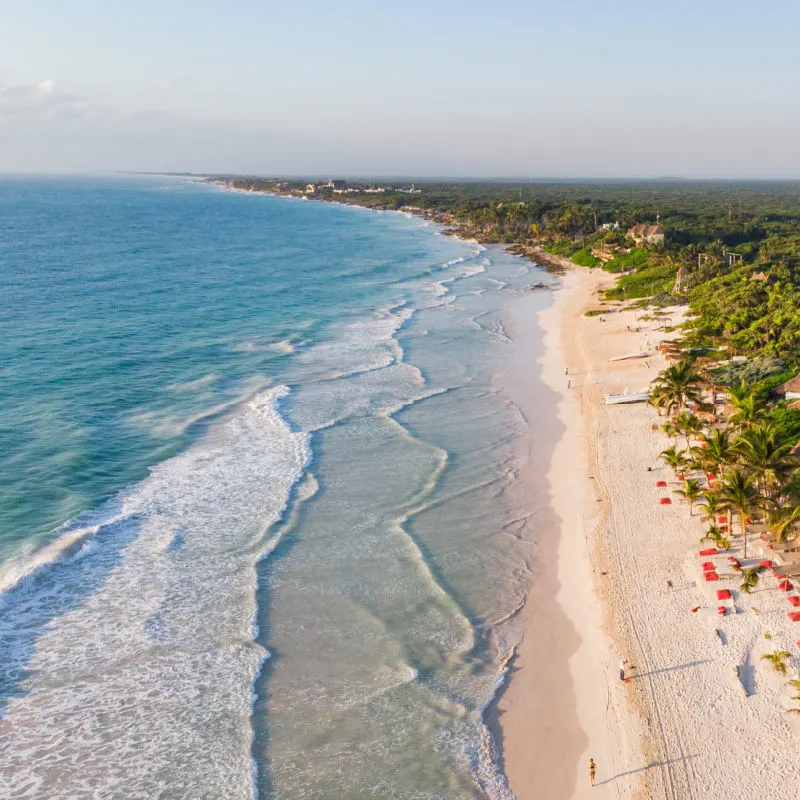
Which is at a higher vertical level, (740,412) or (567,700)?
(740,412)

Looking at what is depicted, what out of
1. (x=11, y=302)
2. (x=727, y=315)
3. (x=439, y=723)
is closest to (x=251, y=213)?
(x=11, y=302)

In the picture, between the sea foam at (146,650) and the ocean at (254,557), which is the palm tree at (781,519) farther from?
the sea foam at (146,650)

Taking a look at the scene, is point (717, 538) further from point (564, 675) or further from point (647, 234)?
point (647, 234)

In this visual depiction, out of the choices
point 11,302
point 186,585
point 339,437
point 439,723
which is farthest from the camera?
point 11,302

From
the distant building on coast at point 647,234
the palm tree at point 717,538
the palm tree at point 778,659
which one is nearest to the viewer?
the palm tree at point 778,659

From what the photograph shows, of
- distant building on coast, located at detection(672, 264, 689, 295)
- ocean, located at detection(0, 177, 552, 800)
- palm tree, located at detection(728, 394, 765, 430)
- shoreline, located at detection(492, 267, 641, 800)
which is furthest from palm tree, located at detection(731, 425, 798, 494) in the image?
distant building on coast, located at detection(672, 264, 689, 295)

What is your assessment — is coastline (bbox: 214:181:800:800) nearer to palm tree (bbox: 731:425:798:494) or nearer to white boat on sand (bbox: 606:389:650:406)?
palm tree (bbox: 731:425:798:494)

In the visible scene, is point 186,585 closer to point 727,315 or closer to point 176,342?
point 176,342

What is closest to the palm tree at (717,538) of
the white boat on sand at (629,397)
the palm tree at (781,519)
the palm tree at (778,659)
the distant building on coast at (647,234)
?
the palm tree at (781,519)
